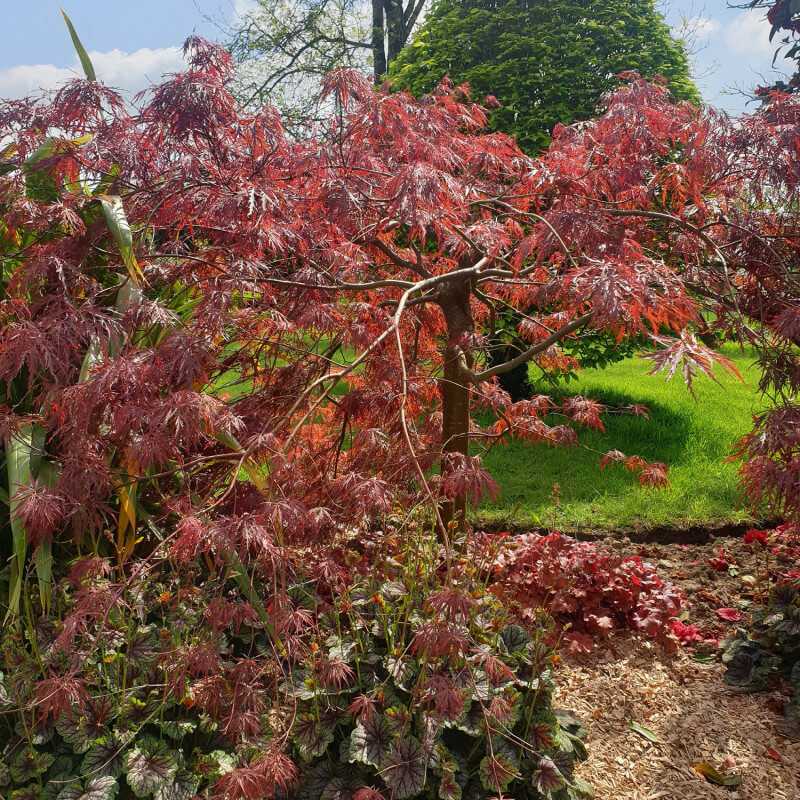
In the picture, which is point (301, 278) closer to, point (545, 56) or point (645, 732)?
→ point (645, 732)

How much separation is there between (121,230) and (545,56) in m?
5.58

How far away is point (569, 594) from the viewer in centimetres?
342

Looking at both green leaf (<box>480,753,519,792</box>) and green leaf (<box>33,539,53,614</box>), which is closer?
green leaf (<box>480,753,519,792</box>)

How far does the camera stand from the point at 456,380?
11.3 ft

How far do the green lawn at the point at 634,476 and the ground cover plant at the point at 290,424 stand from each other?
38.8 inches

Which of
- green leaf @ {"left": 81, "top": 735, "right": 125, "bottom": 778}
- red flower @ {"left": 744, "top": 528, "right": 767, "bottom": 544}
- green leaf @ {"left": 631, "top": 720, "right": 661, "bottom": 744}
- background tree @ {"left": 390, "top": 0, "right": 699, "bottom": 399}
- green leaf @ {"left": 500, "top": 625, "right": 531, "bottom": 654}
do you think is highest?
background tree @ {"left": 390, "top": 0, "right": 699, "bottom": 399}

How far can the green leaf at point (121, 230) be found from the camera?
2592 mm

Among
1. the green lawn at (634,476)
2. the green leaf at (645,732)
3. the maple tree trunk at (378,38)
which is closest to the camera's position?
the green leaf at (645,732)

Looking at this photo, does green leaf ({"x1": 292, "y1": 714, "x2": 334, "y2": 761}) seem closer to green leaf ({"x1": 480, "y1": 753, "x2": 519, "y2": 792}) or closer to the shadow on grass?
green leaf ({"x1": 480, "y1": 753, "x2": 519, "y2": 792})

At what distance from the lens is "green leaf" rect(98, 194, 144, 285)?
2592 millimetres

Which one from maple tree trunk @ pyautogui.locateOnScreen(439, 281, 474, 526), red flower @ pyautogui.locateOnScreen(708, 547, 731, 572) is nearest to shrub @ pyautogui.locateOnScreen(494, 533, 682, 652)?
maple tree trunk @ pyautogui.locateOnScreen(439, 281, 474, 526)

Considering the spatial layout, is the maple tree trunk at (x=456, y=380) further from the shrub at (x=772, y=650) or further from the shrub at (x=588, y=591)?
the shrub at (x=772, y=650)

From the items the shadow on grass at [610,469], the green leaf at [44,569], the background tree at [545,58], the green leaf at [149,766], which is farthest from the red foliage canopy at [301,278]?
the background tree at [545,58]

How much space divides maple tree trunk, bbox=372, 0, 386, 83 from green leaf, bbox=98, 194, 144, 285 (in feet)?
35.4
